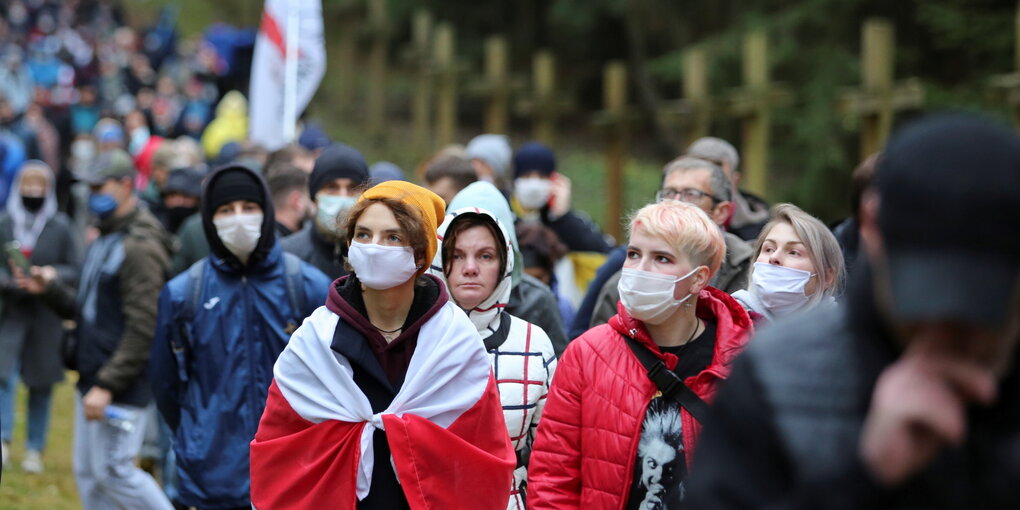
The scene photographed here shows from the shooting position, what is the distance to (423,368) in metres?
4.71

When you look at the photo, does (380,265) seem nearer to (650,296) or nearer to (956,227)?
(650,296)

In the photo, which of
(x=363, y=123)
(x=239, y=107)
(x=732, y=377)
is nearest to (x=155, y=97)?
(x=239, y=107)

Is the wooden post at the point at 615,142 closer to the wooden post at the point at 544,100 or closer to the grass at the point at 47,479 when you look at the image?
the wooden post at the point at 544,100

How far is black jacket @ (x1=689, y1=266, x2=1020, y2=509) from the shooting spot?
6.50 ft

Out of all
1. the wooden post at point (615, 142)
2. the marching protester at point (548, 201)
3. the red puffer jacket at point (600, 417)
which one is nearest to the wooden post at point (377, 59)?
the wooden post at point (615, 142)

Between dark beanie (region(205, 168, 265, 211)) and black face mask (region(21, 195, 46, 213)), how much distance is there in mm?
5460

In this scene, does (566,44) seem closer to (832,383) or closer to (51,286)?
(51,286)

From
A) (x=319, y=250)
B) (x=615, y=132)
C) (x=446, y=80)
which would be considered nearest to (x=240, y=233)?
(x=319, y=250)

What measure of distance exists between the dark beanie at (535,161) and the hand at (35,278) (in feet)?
11.0

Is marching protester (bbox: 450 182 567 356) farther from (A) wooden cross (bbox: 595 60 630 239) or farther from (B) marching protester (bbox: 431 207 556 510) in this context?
(A) wooden cross (bbox: 595 60 630 239)

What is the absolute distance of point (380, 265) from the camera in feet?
15.9

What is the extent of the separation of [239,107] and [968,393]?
21902 millimetres

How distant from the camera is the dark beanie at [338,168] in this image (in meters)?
8.05

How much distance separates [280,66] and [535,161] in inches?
191
